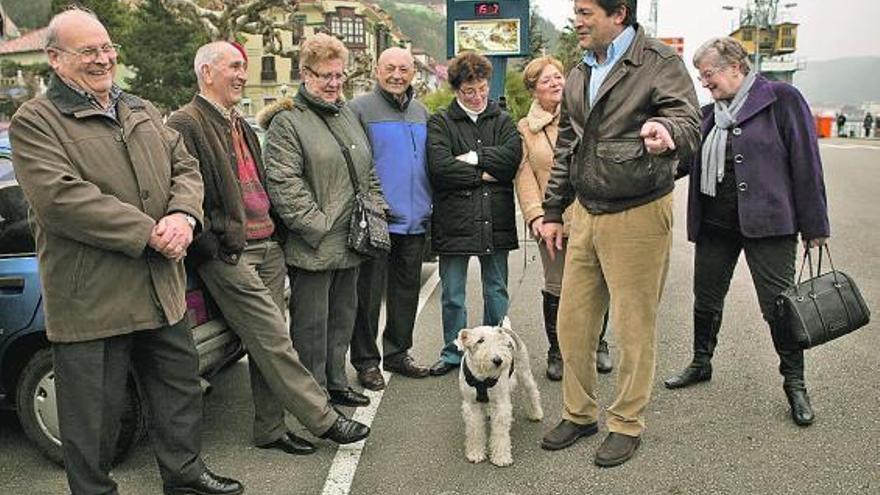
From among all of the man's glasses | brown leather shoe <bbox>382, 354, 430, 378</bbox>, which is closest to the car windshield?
brown leather shoe <bbox>382, 354, 430, 378</bbox>

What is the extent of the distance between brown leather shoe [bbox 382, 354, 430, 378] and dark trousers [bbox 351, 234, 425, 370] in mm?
29

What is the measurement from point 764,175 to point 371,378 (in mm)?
2751

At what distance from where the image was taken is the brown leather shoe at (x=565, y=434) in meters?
4.02

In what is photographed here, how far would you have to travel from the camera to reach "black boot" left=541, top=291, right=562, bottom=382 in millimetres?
5133

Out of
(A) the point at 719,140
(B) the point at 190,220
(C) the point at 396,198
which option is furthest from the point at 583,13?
(B) the point at 190,220

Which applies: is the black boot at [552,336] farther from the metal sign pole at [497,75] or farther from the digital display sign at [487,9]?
the digital display sign at [487,9]

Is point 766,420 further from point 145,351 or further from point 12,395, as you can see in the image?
point 12,395

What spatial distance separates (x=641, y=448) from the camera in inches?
156

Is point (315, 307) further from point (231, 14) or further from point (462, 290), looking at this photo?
point (231, 14)

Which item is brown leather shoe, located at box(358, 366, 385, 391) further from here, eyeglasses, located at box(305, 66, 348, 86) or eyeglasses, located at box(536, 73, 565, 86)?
eyeglasses, located at box(536, 73, 565, 86)

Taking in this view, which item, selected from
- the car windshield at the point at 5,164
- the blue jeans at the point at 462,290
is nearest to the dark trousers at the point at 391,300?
the blue jeans at the point at 462,290

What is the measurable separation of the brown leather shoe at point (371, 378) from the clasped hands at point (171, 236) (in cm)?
206

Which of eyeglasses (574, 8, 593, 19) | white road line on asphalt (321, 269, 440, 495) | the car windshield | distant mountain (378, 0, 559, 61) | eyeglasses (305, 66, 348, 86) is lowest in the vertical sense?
white road line on asphalt (321, 269, 440, 495)

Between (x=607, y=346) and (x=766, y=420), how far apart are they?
1457mm
